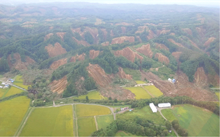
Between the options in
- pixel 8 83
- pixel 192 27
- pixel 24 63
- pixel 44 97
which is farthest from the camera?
pixel 192 27

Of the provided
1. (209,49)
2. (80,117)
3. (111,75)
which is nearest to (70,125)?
(80,117)

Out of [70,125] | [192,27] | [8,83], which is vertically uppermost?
[192,27]

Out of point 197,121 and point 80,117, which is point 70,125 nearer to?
point 80,117

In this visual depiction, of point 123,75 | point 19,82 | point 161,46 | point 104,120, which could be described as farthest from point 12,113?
point 161,46

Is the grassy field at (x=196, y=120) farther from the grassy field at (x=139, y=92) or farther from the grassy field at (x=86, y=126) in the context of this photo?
the grassy field at (x=86, y=126)

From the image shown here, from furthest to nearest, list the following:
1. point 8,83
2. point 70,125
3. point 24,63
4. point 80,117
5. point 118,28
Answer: point 118,28, point 24,63, point 8,83, point 80,117, point 70,125

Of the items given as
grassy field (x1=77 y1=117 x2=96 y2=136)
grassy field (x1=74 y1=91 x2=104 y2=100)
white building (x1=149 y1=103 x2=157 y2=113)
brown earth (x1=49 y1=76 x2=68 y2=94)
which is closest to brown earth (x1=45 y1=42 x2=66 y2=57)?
brown earth (x1=49 y1=76 x2=68 y2=94)

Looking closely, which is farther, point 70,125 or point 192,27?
point 192,27
